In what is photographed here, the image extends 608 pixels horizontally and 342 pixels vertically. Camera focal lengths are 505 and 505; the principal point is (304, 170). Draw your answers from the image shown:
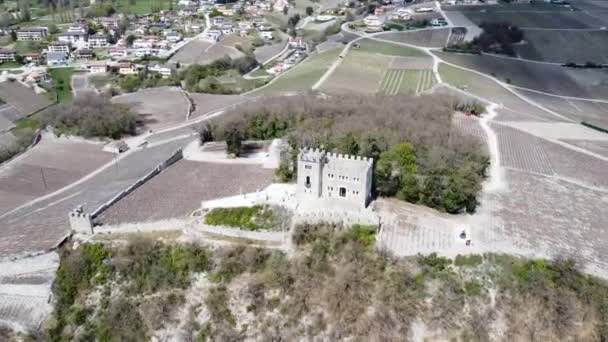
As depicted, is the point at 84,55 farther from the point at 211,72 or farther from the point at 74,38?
the point at 211,72

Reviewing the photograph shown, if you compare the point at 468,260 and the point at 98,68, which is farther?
the point at 98,68

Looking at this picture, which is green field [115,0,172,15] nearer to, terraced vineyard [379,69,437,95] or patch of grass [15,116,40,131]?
patch of grass [15,116,40,131]

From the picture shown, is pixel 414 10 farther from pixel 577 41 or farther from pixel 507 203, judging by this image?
pixel 507 203

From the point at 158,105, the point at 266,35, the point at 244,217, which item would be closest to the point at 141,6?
the point at 266,35

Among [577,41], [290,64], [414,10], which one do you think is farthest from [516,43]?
[290,64]

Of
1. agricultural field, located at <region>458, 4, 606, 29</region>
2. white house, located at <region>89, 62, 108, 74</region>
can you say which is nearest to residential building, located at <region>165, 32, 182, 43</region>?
white house, located at <region>89, 62, 108, 74</region>

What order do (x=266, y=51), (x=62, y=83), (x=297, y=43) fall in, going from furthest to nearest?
(x=297, y=43), (x=266, y=51), (x=62, y=83)
